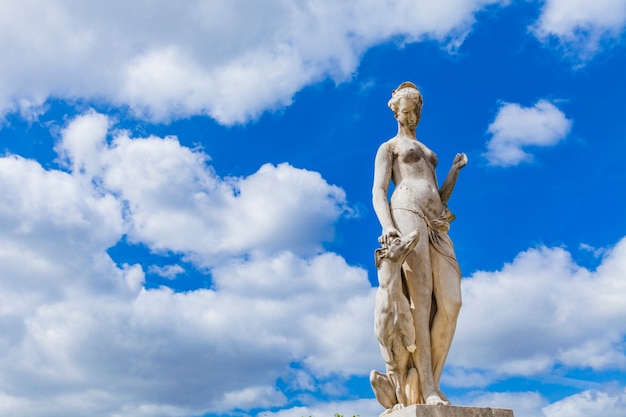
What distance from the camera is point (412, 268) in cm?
1087

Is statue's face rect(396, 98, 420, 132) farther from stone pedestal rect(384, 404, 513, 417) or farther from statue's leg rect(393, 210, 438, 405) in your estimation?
stone pedestal rect(384, 404, 513, 417)

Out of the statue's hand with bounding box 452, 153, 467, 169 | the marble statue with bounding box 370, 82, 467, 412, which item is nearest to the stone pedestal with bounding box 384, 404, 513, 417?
the marble statue with bounding box 370, 82, 467, 412

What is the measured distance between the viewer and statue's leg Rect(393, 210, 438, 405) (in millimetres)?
10547

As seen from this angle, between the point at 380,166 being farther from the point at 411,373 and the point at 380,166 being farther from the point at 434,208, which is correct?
the point at 411,373

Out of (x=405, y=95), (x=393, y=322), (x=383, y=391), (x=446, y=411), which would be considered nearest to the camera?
(x=446, y=411)

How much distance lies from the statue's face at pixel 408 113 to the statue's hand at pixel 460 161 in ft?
2.95

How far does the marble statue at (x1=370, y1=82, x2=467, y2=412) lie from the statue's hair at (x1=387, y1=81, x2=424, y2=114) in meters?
0.02

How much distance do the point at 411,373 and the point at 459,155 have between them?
3.87m

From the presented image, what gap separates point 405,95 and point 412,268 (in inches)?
118

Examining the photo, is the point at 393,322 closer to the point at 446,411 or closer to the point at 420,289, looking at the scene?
the point at 420,289

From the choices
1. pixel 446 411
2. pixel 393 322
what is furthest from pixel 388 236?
pixel 446 411

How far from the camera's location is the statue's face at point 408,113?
39.4ft

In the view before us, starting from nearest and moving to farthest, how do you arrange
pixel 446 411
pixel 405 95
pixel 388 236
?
pixel 446 411 → pixel 388 236 → pixel 405 95

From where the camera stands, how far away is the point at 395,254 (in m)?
10.4
